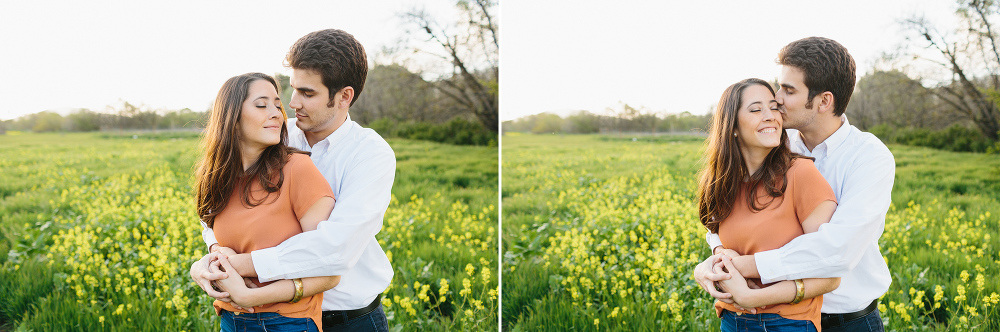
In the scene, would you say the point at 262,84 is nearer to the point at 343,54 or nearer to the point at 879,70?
the point at 343,54

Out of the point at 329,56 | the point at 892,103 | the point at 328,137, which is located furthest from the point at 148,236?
the point at 892,103

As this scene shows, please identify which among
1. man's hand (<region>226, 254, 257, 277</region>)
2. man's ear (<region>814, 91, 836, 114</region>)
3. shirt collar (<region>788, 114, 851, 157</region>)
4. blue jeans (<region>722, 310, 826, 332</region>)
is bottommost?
blue jeans (<region>722, 310, 826, 332</region>)

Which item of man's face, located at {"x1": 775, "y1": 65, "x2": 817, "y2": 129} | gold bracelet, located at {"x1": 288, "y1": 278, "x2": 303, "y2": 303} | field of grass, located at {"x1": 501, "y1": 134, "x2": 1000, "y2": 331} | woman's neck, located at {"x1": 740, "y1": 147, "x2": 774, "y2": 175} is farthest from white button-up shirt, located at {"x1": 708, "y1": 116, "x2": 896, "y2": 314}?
gold bracelet, located at {"x1": 288, "y1": 278, "x2": 303, "y2": 303}

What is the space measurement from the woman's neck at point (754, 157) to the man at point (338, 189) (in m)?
1.28

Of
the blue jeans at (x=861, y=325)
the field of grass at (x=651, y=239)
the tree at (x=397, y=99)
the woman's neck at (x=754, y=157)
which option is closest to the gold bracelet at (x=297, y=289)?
the woman's neck at (x=754, y=157)

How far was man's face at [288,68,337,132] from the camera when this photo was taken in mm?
2107

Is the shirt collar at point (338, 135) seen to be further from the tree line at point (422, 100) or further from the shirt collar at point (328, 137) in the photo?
the tree line at point (422, 100)

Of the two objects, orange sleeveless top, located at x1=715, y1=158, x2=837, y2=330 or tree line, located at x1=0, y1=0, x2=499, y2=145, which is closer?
orange sleeveless top, located at x1=715, y1=158, x2=837, y2=330

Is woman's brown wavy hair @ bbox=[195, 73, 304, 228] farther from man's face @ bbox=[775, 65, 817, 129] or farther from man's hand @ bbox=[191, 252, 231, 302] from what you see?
man's face @ bbox=[775, 65, 817, 129]

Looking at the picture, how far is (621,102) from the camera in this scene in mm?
7227

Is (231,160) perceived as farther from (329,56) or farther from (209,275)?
(329,56)

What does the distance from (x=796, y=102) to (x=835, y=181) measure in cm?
32

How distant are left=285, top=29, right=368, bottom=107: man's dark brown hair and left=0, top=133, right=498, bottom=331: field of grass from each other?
0.76 metres

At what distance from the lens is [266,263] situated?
170cm
